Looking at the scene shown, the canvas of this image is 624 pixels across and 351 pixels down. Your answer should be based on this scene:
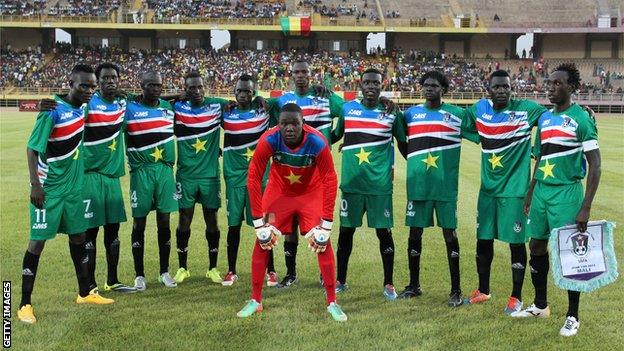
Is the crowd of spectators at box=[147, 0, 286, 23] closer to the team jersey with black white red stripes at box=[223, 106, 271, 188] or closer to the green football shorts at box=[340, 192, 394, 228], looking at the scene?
the team jersey with black white red stripes at box=[223, 106, 271, 188]

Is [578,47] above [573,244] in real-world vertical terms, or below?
above

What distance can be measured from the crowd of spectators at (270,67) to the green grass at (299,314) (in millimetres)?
38361

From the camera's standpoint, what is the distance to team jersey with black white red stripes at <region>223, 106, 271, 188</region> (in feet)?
23.1

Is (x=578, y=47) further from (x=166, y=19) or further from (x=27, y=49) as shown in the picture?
(x=27, y=49)

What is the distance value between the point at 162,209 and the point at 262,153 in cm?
160

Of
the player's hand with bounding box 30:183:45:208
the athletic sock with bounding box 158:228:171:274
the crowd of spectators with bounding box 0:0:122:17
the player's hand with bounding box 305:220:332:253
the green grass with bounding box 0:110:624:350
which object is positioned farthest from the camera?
the crowd of spectators with bounding box 0:0:122:17

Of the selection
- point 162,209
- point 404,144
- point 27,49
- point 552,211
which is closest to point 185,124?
point 162,209

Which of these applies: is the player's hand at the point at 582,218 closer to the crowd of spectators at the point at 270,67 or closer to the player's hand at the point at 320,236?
the player's hand at the point at 320,236

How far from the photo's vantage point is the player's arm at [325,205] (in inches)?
231

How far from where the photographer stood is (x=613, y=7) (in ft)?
188

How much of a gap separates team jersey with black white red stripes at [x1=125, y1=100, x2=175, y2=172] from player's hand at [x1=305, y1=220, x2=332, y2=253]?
2.05 metres

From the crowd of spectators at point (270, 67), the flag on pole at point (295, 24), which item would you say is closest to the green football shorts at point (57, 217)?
the crowd of spectators at point (270, 67)

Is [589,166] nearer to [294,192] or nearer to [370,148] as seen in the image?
[370,148]

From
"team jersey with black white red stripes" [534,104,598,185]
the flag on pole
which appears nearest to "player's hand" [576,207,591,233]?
"team jersey with black white red stripes" [534,104,598,185]
